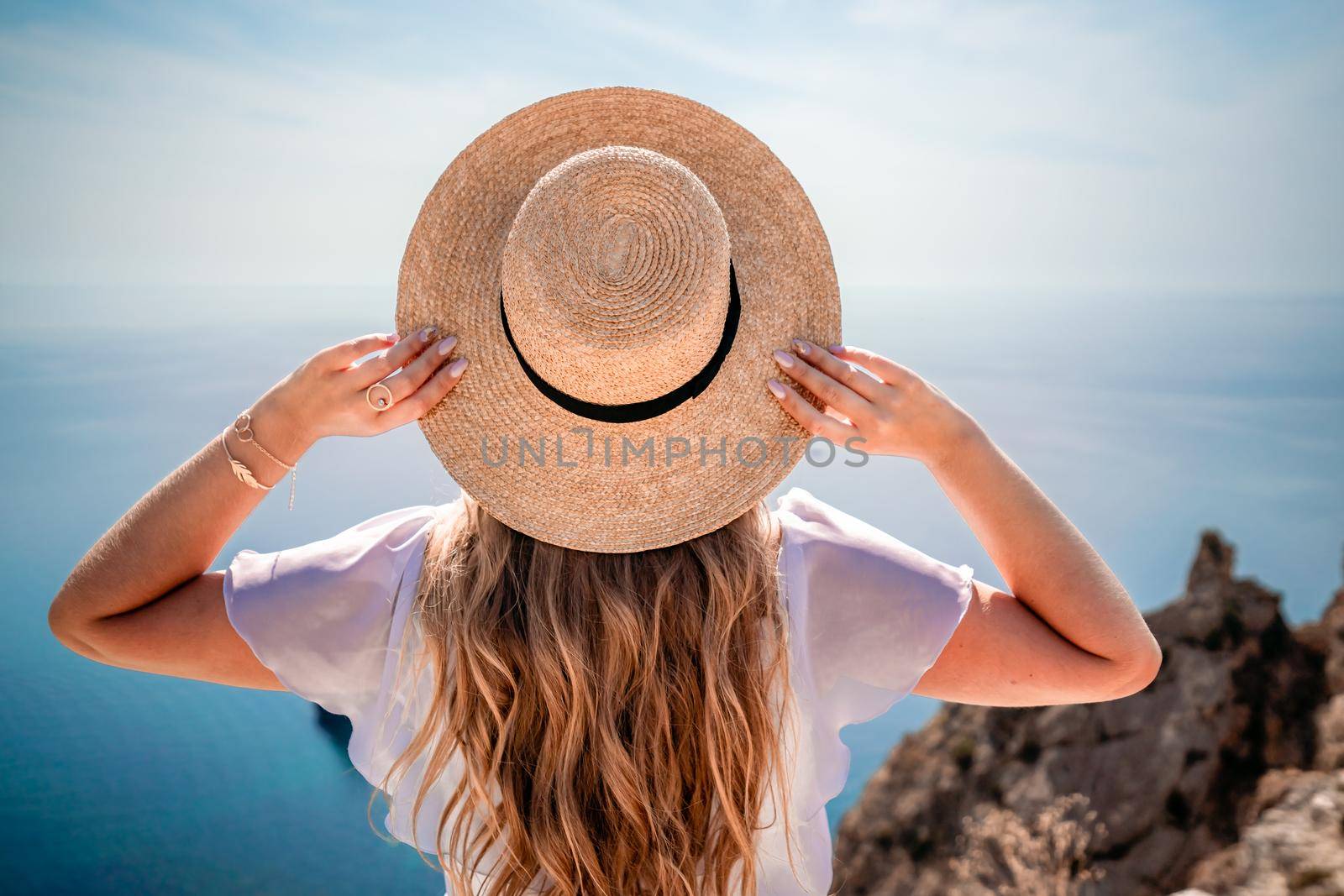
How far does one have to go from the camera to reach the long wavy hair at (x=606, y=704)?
4.44 ft

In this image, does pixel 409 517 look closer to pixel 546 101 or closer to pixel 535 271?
pixel 535 271

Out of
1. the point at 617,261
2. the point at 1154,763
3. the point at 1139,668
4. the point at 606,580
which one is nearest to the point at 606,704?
the point at 606,580

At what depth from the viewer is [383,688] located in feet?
4.63

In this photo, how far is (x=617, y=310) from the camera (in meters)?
1.30

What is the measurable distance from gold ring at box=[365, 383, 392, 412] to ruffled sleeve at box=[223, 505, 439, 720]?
263mm

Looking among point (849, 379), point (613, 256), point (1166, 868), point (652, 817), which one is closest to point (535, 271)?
point (613, 256)

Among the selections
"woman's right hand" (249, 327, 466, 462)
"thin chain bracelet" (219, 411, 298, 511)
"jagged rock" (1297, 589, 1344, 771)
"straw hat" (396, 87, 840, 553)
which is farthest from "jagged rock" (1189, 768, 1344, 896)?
"thin chain bracelet" (219, 411, 298, 511)

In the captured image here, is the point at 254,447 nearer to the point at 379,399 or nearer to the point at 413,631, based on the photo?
the point at 379,399

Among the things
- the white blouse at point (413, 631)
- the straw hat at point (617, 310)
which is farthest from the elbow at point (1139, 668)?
the straw hat at point (617, 310)

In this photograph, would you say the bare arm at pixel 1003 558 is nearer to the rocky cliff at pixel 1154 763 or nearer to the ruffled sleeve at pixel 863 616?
the ruffled sleeve at pixel 863 616

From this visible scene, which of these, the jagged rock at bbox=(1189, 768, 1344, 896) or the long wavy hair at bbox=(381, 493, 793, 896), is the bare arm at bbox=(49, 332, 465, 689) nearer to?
the long wavy hair at bbox=(381, 493, 793, 896)

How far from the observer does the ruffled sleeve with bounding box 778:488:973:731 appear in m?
1.40

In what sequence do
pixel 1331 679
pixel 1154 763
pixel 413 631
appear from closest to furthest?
pixel 413 631
pixel 1154 763
pixel 1331 679

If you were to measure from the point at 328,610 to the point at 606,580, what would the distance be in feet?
1.65
